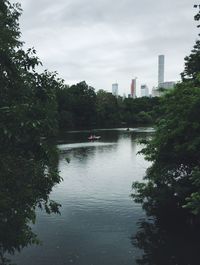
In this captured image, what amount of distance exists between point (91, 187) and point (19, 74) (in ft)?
110

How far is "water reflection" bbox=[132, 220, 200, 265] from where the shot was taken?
2466cm

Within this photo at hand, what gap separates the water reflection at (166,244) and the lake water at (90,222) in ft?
2.00

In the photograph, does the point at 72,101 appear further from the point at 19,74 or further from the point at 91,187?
the point at 19,74

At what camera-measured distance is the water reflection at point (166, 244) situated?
24656 mm

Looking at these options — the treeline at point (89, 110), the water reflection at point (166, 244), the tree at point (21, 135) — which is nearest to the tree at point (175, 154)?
the water reflection at point (166, 244)

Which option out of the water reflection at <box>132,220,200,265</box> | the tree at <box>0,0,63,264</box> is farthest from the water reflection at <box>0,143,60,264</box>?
the water reflection at <box>132,220,200,265</box>

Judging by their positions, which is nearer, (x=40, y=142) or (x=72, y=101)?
(x=40, y=142)

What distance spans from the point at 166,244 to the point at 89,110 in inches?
5702

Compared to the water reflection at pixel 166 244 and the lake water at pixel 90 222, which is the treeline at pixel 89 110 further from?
the water reflection at pixel 166 244

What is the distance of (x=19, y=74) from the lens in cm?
1219

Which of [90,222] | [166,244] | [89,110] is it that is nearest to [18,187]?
[166,244]

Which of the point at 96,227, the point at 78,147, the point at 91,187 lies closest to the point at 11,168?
the point at 96,227

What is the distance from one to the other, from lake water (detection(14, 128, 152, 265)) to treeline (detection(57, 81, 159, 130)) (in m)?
97.7

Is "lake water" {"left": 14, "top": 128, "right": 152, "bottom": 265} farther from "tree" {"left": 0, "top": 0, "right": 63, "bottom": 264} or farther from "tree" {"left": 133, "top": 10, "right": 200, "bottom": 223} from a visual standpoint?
"tree" {"left": 0, "top": 0, "right": 63, "bottom": 264}
